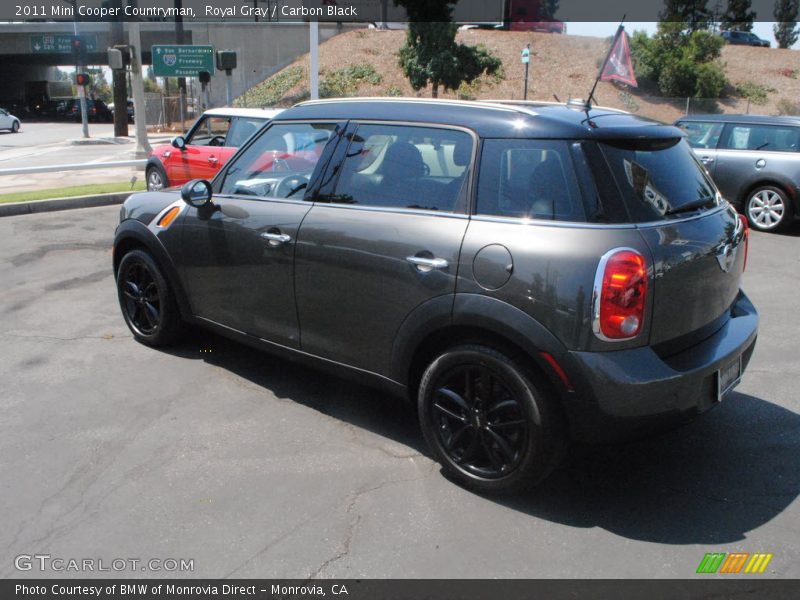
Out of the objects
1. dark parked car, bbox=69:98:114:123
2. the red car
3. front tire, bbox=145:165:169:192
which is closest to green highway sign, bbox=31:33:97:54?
dark parked car, bbox=69:98:114:123

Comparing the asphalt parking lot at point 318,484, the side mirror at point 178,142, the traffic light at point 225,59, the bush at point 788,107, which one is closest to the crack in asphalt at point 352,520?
the asphalt parking lot at point 318,484

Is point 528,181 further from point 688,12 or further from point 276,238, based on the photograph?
point 688,12

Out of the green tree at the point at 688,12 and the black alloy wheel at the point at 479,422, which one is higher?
the green tree at the point at 688,12

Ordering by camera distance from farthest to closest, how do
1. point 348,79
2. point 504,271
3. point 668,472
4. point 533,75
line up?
1. point 533,75
2. point 348,79
3. point 668,472
4. point 504,271

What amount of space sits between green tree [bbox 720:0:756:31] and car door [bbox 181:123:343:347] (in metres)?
63.7

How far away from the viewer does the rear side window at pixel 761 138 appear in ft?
34.6

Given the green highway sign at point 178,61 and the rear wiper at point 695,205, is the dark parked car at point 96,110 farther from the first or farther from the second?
the rear wiper at point 695,205

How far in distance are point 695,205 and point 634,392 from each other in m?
1.09

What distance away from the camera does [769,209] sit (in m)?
10.6

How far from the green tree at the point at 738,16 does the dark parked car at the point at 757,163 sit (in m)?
55.4

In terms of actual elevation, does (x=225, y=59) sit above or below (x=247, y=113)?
above

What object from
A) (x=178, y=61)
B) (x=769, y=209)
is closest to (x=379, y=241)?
(x=769, y=209)

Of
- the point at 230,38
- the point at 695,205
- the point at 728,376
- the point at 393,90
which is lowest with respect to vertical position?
the point at 728,376

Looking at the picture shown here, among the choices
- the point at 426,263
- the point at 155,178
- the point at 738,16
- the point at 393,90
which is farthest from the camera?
the point at 738,16
